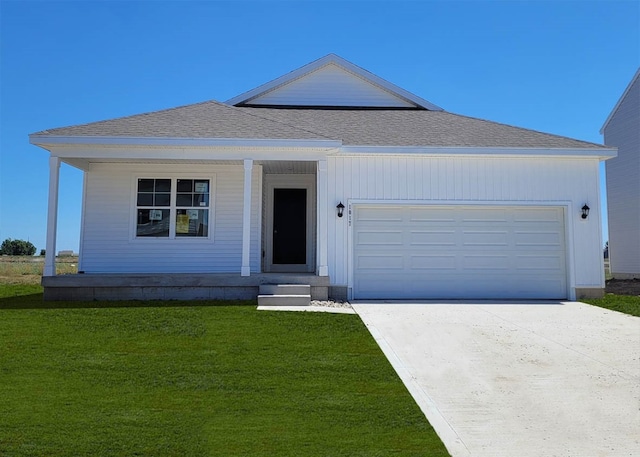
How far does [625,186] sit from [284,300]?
1542 centimetres

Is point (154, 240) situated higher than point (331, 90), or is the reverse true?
point (331, 90)

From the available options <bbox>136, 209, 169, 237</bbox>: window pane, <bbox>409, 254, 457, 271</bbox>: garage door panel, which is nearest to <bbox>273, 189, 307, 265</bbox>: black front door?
<bbox>136, 209, 169, 237</bbox>: window pane

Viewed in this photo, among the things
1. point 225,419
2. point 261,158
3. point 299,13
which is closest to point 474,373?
point 225,419

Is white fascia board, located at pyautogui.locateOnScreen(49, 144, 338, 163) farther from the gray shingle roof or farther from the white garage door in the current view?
the white garage door

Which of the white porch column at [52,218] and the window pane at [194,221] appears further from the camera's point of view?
the window pane at [194,221]

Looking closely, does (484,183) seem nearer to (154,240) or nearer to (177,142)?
(177,142)

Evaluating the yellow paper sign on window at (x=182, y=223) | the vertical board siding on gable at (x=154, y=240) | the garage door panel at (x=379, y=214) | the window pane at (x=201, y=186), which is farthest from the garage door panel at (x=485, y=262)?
the yellow paper sign on window at (x=182, y=223)

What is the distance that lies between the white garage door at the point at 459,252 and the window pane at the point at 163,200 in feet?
15.7

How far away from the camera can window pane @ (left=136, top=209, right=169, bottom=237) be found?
11.3 metres

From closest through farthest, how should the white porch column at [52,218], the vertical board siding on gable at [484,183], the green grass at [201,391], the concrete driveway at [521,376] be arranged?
the green grass at [201,391] < the concrete driveway at [521,376] < the white porch column at [52,218] < the vertical board siding on gable at [484,183]

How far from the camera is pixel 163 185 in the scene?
11406 mm

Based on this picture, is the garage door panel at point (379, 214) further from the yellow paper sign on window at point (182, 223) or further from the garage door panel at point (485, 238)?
the yellow paper sign on window at point (182, 223)

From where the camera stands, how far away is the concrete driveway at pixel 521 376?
3486mm

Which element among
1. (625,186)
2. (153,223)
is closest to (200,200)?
(153,223)
